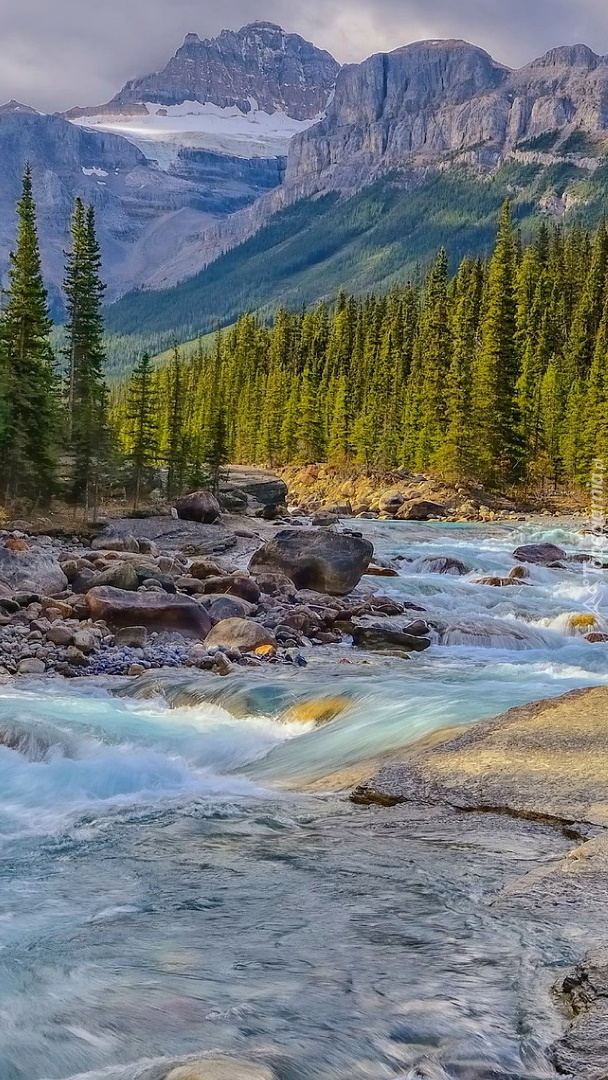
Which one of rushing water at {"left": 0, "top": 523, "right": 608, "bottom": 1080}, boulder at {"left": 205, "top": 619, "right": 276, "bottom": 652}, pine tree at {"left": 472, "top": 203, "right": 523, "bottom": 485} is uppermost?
pine tree at {"left": 472, "top": 203, "right": 523, "bottom": 485}

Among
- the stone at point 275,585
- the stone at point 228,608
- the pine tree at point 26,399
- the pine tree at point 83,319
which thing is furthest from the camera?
the pine tree at point 83,319

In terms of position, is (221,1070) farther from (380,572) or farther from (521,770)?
(380,572)

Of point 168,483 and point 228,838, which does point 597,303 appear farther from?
point 228,838

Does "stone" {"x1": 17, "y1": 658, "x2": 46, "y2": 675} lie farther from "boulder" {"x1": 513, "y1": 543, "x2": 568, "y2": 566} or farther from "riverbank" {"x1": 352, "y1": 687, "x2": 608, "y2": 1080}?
"boulder" {"x1": 513, "y1": 543, "x2": 568, "y2": 566}

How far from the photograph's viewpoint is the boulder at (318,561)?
74.4 feet

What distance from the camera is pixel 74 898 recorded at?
7008mm

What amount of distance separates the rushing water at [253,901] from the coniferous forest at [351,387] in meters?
23.8

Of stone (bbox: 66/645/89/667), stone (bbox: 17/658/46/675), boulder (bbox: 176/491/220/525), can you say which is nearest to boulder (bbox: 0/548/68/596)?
stone (bbox: 66/645/89/667)

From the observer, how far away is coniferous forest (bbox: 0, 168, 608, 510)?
3634cm

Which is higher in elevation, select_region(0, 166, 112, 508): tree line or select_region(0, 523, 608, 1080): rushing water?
select_region(0, 166, 112, 508): tree line

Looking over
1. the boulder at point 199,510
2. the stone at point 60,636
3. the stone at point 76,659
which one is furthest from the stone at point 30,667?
the boulder at point 199,510

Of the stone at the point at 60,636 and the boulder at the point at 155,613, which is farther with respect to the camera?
the boulder at the point at 155,613

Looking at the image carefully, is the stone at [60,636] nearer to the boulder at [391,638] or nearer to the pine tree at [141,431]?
the boulder at [391,638]

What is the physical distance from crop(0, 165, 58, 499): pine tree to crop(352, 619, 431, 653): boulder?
752 inches
